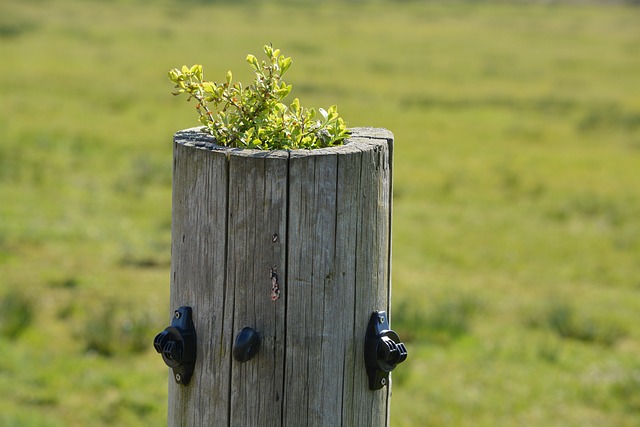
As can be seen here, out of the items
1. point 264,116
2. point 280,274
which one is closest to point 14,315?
point 264,116

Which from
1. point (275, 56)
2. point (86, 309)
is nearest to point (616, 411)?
point (86, 309)

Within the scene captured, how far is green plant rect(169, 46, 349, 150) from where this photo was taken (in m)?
2.33

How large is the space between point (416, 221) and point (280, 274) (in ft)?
33.3

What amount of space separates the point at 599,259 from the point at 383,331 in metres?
8.99

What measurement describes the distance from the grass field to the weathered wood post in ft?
12.5

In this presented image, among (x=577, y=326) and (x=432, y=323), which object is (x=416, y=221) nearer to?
(x=577, y=326)

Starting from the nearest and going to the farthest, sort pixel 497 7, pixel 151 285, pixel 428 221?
pixel 151 285
pixel 428 221
pixel 497 7

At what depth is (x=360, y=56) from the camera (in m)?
30.7

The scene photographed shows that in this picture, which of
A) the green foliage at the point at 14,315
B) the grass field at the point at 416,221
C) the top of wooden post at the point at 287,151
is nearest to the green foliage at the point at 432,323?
the grass field at the point at 416,221

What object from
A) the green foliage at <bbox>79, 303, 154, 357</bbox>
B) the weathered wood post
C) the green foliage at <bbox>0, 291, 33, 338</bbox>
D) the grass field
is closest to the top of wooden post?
the weathered wood post

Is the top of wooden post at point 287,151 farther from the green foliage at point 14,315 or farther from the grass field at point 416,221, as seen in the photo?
the green foliage at point 14,315

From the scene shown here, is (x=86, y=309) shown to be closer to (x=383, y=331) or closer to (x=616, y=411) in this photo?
(x=616, y=411)

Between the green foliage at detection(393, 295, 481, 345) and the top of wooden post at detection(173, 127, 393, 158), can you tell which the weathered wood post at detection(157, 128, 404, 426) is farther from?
the green foliage at detection(393, 295, 481, 345)

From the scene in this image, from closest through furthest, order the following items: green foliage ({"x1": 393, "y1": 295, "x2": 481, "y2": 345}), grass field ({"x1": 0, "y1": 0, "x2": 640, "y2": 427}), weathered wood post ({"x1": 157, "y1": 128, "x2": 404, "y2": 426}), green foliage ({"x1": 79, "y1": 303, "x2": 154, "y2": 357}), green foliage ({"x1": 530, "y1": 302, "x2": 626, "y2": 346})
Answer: weathered wood post ({"x1": 157, "y1": 128, "x2": 404, "y2": 426}) < grass field ({"x1": 0, "y1": 0, "x2": 640, "y2": 427}) < green foliage ({"x1": 79, "y1": 303, "x2": 154, "y2": 357}) < green foliage ({"x1": 393, "y1": 295, "x2": 481, "y2": 345}) < green foliage ({"x1": 530, "y1": 302, "x2": 626, "y2": 346})
